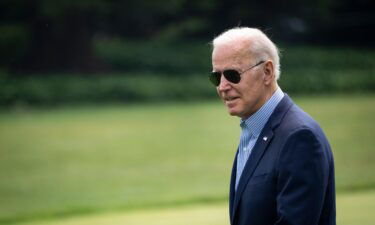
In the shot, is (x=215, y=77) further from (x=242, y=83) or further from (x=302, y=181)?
(x=302, y=181)

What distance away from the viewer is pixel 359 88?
99.6 ft

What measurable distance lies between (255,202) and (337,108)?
73.8 feet

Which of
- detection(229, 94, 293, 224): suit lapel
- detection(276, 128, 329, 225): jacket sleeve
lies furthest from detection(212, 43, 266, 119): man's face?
detection(276, 128, 329, 225): jacket sleeve

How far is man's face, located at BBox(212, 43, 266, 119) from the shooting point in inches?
108

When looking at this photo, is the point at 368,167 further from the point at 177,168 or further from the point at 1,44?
the point at 1,44

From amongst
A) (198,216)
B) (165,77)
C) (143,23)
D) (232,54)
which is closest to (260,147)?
(232,54)

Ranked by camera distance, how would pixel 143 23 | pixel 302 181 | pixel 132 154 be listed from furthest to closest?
pixel 143 23
pixel 132 154
pixel 302 181

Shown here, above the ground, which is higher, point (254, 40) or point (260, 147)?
point (254, 40)

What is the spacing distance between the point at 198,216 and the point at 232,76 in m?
5.04

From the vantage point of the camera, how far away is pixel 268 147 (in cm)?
264

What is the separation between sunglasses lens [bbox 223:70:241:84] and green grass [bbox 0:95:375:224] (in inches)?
277

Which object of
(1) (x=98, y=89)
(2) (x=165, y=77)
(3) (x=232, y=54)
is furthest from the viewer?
(2) (x=165, y=77)

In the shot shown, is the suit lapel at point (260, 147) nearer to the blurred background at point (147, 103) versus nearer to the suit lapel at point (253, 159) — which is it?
the suit lapel at point (253, 159)

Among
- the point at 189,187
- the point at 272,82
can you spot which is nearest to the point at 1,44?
the point at 189,187
